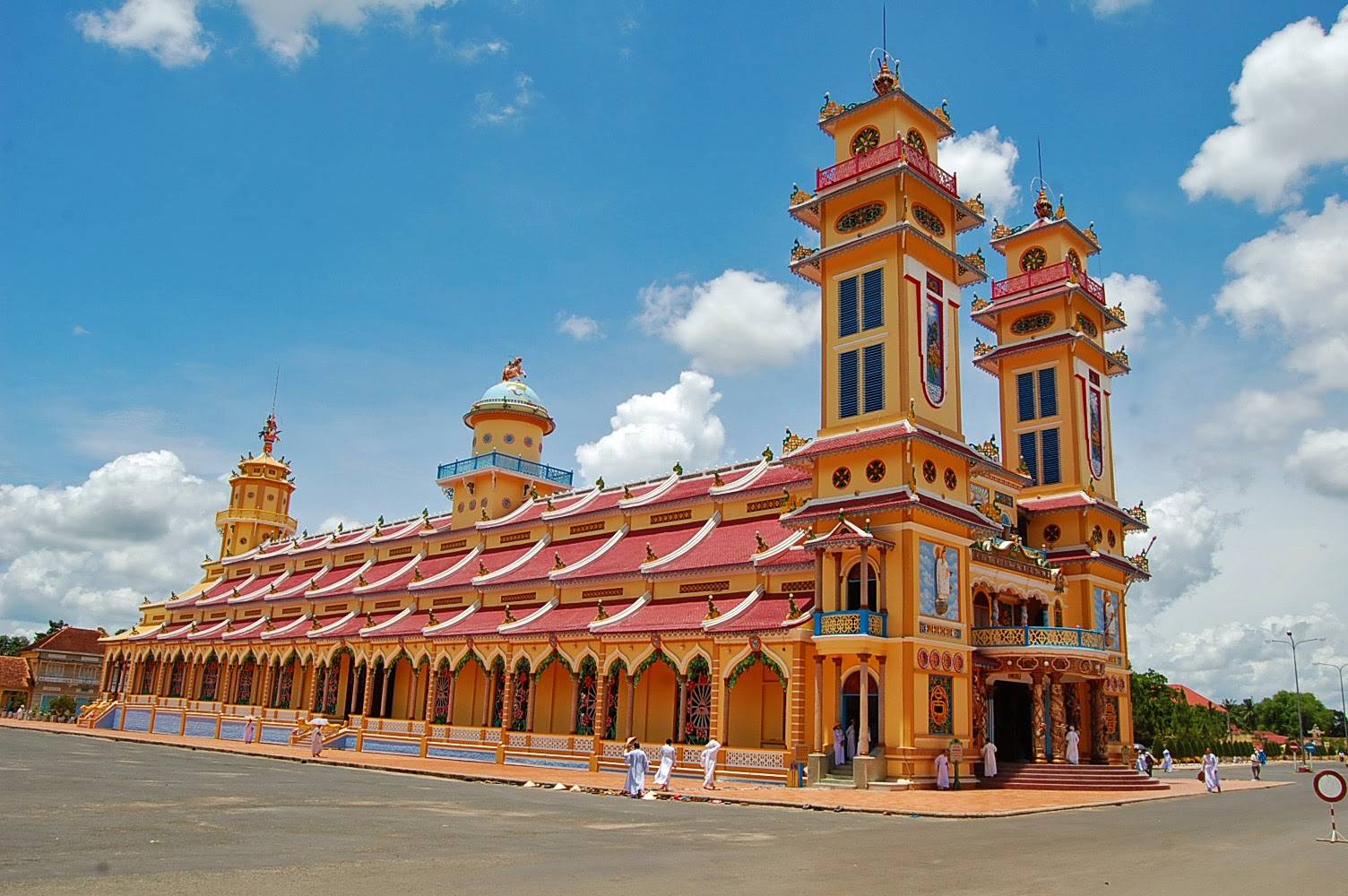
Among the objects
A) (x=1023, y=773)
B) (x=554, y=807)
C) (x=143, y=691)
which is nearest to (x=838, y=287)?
(x=1023, y=773)

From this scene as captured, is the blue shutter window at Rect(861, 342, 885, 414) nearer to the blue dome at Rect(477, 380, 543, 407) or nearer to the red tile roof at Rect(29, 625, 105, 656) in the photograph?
the blue dome at Rect(477, 380, 543, 407)

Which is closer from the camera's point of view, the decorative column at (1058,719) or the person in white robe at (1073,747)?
the person in white robe at (1073,747)

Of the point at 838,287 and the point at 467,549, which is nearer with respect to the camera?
the point at 838,287

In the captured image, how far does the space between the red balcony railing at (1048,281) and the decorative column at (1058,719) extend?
16.7 meters

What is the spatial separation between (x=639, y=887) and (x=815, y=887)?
1867 millimetres

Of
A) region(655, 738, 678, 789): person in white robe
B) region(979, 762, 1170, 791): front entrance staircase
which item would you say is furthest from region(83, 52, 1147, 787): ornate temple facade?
region(655, 738, 678, 789): person in white robe

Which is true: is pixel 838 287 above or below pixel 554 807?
above

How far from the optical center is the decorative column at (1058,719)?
32.2 m

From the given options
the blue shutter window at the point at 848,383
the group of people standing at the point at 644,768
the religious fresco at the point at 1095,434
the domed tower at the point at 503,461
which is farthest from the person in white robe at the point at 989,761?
the domed tower at the point at 503,461

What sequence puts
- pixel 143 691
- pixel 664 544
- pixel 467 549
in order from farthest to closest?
pixel 143 691 → pixel 467 549 → pixel 664 544

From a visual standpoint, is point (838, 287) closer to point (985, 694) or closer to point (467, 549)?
point (985, 694)

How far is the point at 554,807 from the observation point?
19.6 m

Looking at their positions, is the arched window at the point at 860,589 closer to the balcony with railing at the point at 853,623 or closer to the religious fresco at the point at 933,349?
the balcony with railing at the point at 853,623

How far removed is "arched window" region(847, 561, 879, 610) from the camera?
29.0 meters
